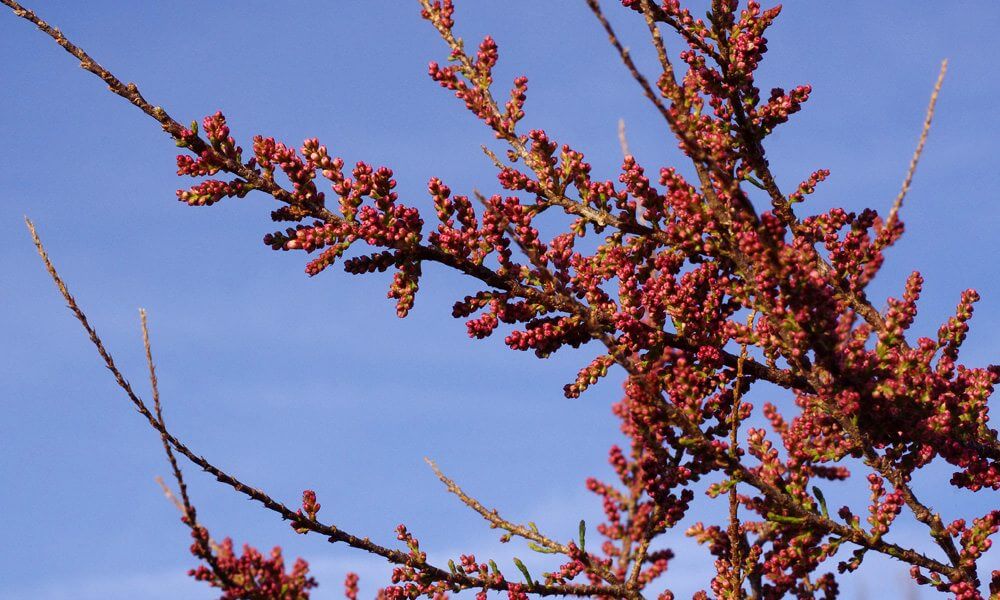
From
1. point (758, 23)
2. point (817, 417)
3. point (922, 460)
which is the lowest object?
point (922, 460)

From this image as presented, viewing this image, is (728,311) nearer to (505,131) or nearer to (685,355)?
(685,355)

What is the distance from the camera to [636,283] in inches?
226

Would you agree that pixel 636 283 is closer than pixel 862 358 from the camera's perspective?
No

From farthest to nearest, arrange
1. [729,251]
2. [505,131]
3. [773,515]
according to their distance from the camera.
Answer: [505,131]
[729,251]
[773,515]

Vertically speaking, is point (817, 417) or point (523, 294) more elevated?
point (523, 294)

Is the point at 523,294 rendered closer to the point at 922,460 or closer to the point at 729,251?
the point at 729,251

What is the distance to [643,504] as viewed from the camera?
503cm

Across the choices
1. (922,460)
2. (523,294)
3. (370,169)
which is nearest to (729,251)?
(523,294)

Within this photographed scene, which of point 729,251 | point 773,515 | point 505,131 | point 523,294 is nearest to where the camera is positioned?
point 773,515

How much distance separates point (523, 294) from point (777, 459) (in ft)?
5.80

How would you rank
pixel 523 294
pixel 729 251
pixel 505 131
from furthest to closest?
pixel 505 131 → pixel 523 294 → pixel 729 251

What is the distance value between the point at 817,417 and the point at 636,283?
1375mm

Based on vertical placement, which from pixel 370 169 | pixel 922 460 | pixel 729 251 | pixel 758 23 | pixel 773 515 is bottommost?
pixel 773 515

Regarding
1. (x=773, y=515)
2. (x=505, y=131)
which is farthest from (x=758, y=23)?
(x=773, y=515)
